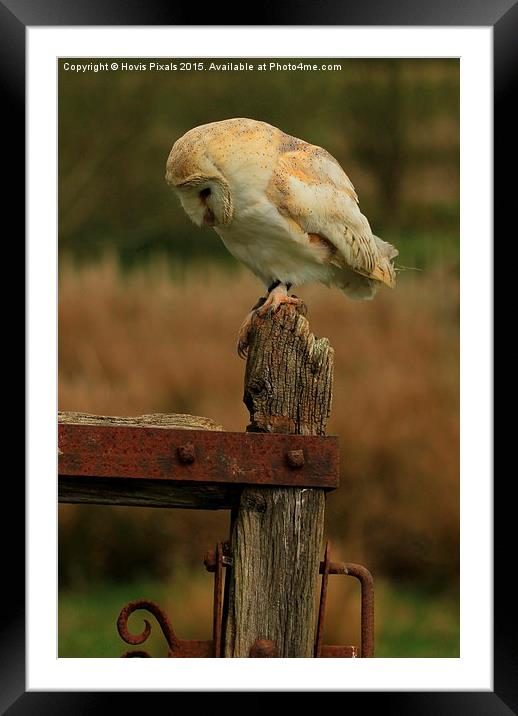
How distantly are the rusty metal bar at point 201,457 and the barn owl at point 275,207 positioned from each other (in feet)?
2.69

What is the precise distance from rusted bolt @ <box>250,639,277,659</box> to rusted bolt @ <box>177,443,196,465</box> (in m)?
0.43

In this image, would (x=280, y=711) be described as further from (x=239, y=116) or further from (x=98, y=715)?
(x=239, y=116)

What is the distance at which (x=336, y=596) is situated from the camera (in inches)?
145

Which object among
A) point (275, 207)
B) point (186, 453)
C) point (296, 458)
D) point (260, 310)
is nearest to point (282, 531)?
point (296, 458)

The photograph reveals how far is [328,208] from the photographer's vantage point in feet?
11.2

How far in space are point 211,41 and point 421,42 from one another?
19.7 inches

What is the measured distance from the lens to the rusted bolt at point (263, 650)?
2.47 meters

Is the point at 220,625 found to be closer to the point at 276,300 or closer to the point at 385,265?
the point at 276,300

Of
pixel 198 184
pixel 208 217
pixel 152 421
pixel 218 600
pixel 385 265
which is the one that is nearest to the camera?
pixel 218 600

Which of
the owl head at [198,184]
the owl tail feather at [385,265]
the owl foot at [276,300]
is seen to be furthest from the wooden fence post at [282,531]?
the owl tail feather at [385,265]

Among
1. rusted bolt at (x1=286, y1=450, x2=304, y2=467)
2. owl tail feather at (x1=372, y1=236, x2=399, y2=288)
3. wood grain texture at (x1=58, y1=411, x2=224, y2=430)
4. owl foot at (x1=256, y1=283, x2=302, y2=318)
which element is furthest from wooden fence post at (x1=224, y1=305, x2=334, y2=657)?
owl tail feather at (x1=372, y1=236, x2=399, y2=288)

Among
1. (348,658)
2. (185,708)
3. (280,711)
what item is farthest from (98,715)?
(348,658)

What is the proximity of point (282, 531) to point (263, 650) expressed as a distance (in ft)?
0.87

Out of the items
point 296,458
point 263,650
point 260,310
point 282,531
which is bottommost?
point 263,650
